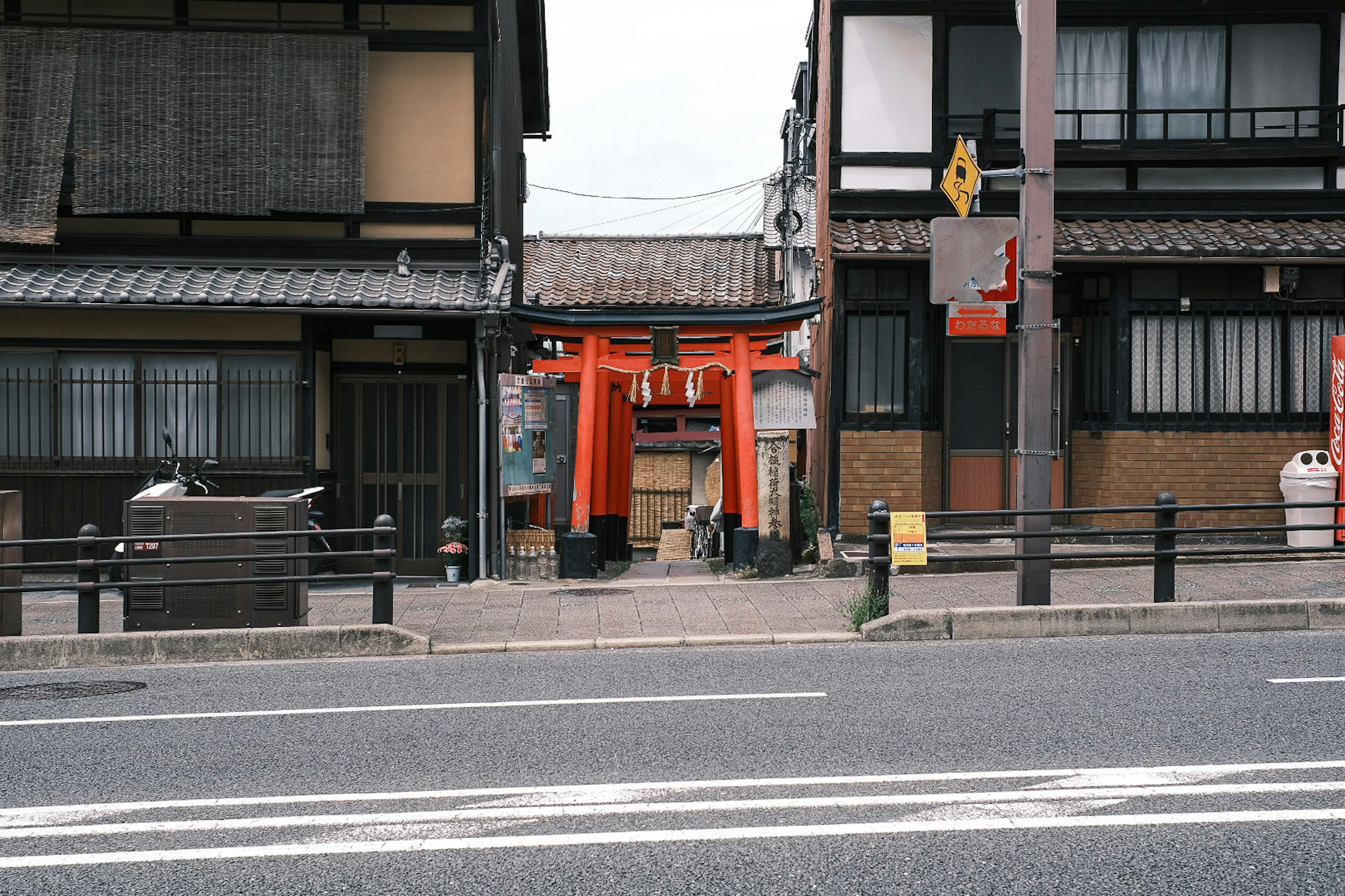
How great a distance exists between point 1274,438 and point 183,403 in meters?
14.3

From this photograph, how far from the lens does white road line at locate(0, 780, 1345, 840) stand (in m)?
5.46

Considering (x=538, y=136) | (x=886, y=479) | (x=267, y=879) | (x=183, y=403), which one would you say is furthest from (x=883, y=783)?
(x=538, y=136)

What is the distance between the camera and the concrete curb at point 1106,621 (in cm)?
1041

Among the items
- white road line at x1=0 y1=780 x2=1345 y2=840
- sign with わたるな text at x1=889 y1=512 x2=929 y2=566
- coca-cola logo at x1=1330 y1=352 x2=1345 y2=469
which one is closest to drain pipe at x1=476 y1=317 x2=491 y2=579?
sign with わたるな text at x1=889 y1=512 x2=929 y2=566

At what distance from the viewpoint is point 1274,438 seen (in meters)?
15.7

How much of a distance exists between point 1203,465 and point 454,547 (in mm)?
9971

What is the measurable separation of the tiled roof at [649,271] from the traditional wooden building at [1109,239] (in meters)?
7.25

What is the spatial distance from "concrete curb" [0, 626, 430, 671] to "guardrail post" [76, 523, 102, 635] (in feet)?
0.64

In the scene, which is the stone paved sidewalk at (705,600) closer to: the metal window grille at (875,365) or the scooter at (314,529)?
the scooter at (314,529)

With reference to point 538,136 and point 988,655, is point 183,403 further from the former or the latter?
point 538,136

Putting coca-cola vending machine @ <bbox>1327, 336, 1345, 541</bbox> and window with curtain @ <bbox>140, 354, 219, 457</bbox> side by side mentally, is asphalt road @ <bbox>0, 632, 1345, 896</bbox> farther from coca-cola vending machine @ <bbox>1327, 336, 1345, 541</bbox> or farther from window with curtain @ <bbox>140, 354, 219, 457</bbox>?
coca-cola vending machine @ <bbox>1327, 336, 1345, 541</bbox>

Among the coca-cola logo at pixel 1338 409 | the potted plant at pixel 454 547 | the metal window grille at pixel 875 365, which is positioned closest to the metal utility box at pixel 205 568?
the potted plant at pixel 454 547

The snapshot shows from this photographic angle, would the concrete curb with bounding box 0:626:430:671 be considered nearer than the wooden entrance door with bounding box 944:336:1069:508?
Yes

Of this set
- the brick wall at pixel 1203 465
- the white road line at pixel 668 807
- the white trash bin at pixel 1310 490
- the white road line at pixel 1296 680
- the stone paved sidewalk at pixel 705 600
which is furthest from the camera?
the brick wall at pixel 1203 465
